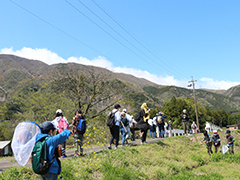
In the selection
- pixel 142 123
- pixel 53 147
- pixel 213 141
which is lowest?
pixel 213 141

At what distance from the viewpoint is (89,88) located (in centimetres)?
2262

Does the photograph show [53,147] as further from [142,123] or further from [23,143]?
[142,123]

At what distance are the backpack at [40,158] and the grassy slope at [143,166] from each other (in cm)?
196

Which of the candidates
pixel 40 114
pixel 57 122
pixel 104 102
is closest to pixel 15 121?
pixel 40 114

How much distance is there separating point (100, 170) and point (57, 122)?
91.8 inches

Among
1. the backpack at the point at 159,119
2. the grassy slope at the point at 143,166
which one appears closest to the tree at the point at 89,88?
the backpack at the point at 159,119

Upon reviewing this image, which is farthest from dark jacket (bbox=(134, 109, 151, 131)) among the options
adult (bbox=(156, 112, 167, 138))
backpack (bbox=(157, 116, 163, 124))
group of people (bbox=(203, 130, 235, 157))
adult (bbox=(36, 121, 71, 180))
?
adult (bbox=(36, 121, 71, 180))

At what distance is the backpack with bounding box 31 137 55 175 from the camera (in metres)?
3.45

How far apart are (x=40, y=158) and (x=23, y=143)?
372 mm

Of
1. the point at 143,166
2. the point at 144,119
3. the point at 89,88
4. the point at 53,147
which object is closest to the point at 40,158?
the point at 53,147

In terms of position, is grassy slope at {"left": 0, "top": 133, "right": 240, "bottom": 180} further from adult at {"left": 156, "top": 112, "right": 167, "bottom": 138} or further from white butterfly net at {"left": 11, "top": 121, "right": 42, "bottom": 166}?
adult at {"left": 156, "top": 112, "right": 167, "bottom": 138}

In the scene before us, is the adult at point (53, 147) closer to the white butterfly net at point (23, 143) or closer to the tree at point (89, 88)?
the white butterfly net at point (23, 143)

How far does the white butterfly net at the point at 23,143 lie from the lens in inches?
131

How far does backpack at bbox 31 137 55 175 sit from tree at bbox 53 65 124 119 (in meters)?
18.6
